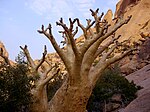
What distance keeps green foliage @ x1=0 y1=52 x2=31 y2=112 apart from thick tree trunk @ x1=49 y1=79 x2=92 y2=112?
1.20m

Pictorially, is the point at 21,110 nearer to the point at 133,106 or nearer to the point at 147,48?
the point at 133,106

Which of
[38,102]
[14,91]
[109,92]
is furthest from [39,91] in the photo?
[109,92]

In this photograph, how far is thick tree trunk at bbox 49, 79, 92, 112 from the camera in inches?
366

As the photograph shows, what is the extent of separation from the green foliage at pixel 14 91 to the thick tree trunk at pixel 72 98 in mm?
1200

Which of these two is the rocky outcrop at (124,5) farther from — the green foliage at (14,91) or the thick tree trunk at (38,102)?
the green foliage at (14,91)

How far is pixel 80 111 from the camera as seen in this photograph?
946cm

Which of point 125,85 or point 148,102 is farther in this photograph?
point 125,85

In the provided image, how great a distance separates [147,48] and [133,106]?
34771mm

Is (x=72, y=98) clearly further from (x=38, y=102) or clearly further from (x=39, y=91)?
(x=39, y=91)

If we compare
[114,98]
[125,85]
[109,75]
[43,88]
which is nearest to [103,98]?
[114,98]

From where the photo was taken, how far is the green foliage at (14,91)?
955cm

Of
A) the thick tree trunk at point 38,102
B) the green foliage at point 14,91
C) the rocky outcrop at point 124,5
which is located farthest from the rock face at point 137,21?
the green foliage at point 14,91

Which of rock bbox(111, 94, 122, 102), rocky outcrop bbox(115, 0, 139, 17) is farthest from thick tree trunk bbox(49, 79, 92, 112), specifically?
rocky outcrop bbox(115, 0, 139, 17)

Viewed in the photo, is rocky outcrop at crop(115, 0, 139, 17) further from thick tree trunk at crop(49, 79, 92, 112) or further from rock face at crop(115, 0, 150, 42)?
thick tree trunk at crop(49, 79, 92, 112)
